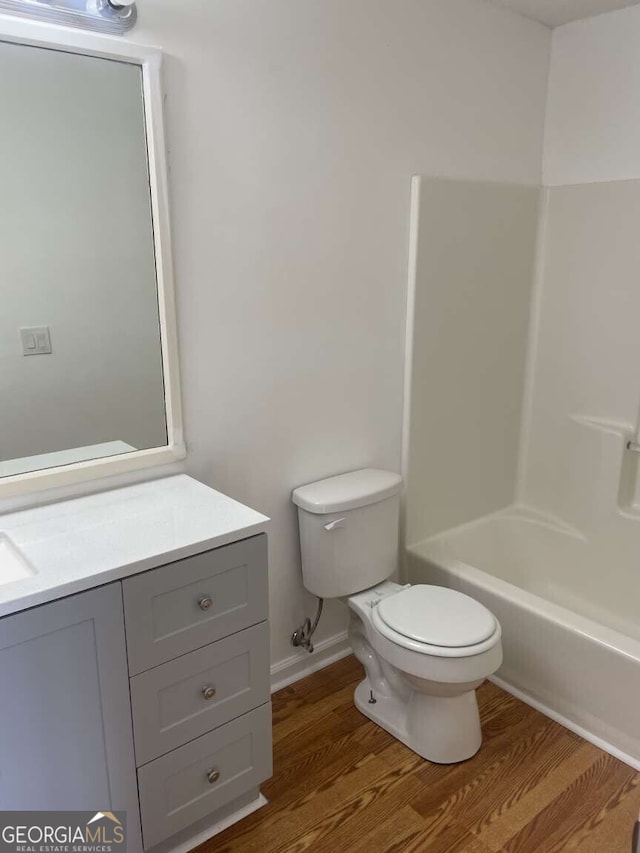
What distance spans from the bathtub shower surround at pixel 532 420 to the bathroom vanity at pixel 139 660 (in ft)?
3.32

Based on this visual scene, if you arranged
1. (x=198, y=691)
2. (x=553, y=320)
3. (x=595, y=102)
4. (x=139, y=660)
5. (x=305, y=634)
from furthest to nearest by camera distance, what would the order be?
1. (x=553, y=320)
2. (x=595, y=102)
3. (x=305, y=634)
4. (x=198, y=691)
5. (x=139, y=660)

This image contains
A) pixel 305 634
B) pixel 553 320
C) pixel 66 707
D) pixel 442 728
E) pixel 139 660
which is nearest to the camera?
pixel 66 707

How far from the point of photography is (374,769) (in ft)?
6.41

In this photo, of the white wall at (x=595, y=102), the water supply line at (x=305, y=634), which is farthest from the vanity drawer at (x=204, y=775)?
the white wall at (x=595, y=102)

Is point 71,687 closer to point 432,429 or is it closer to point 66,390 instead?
point 66,390

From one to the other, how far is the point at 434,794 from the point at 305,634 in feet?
2.18

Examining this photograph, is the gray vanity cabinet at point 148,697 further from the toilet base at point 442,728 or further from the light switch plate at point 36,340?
the light switch plate at point 36,340

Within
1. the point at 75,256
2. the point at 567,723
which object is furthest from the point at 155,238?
the point at 567,723

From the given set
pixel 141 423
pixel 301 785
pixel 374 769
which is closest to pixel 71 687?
pixel 141 423

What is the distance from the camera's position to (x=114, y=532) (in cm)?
154

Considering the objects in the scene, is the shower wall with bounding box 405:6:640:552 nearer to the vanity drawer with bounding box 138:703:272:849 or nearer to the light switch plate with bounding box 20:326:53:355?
the vanity drawer with bounding box 138:703:272:849

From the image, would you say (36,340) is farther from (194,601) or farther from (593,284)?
(593,284)

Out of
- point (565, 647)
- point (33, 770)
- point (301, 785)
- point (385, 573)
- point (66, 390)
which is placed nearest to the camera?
point (33, 770)

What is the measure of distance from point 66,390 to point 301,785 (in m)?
1.30
